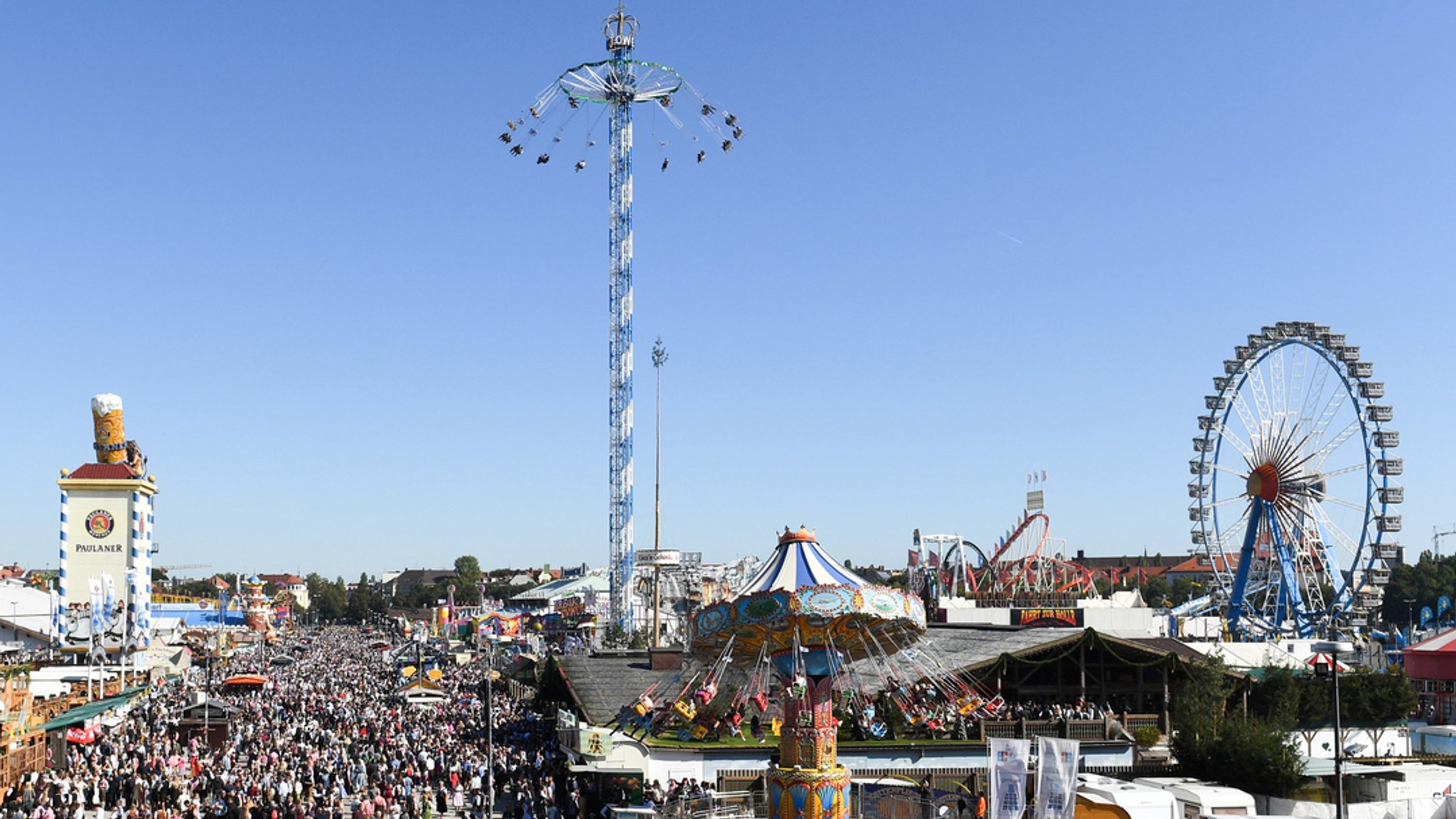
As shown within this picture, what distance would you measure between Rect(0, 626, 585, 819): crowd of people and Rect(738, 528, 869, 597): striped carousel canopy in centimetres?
644

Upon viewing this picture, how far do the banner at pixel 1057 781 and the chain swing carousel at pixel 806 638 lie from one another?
599cm

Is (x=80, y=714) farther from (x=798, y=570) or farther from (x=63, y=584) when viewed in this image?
(x=63, y=584)

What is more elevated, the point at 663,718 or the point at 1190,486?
the point at 1190,486

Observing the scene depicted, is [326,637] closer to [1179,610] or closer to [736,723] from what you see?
[1179,610]

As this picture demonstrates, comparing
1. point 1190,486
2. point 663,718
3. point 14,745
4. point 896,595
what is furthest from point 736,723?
point 1190,486

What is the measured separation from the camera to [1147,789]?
25.6 metres

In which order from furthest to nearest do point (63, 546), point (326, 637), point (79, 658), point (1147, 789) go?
point (326, 637)
point (63, 546)
point (79, 658)
point (1147, 789)

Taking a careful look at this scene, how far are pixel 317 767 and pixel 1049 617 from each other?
3919 centimetres

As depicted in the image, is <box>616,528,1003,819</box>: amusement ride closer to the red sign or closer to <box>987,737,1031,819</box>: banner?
<box>987,737,1031,819</box>: banner

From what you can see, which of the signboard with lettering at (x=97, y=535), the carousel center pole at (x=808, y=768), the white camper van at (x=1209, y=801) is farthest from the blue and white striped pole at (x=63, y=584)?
the white camper van at (x=1209, y=801)

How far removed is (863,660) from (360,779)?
12.6 m

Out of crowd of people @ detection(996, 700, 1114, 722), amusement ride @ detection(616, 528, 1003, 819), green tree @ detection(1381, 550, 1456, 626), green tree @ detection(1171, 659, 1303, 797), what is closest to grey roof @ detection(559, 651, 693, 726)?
amusement ride @ detection(616, 528, 1003, 819)

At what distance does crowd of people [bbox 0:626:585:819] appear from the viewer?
1104 inches

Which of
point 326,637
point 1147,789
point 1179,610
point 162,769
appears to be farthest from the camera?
point 326,637
